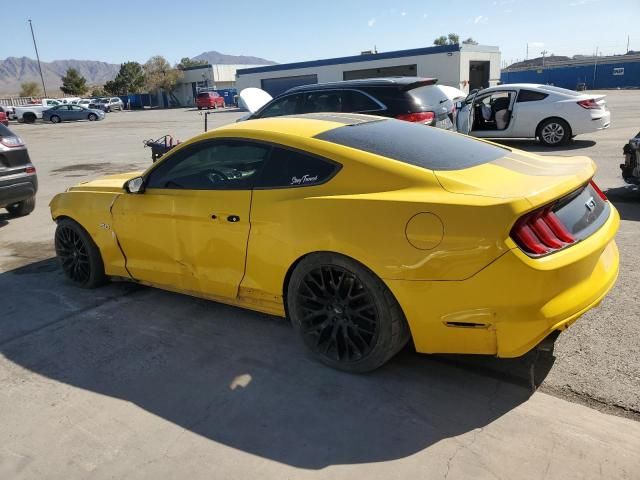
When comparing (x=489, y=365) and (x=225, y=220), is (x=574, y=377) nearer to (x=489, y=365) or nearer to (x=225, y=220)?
(x=489, y=365)

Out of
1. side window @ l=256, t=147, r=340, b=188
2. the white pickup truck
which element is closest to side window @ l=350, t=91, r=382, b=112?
side window @ l=256, t=147, r=340, b=188

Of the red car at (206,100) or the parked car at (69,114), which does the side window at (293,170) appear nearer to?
the parked car at (69,114)

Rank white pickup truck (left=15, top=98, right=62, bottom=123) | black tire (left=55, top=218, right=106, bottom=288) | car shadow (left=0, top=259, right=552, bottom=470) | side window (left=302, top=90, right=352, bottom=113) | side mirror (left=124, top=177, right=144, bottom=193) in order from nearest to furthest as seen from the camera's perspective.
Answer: car shadow (left=0, top=259, right=552, bottom=470) → side mirror (left=124, top=177, right=144, bottom=193) → black tire (left=55, top=218, right=106, bottom=288) → side window (left=302, top=90, right=352, bottom=113) → white pickup truck (left=15, top=98, right=62, bottom=123)

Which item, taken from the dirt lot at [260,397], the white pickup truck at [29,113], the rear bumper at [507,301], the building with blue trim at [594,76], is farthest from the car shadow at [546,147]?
the building with blue trim at [594,76]

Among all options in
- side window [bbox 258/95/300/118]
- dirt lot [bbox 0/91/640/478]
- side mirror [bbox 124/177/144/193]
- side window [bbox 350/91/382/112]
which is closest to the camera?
dirt lot [bbox 0/91/640/478]

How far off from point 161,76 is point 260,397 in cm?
7585

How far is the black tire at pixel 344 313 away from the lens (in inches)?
121

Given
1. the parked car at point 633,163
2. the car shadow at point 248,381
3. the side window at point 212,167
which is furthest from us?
the parked car at point 633,163

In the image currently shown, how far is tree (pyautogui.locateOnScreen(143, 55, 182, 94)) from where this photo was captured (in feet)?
237

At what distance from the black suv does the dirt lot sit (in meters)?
5.12

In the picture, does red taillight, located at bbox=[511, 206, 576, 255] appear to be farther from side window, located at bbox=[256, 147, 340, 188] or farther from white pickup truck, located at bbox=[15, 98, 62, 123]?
white pickup truck, located at bbox=[15, 98, 62, 123]

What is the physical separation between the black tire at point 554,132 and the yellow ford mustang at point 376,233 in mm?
9702

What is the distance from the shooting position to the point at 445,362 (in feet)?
11.3

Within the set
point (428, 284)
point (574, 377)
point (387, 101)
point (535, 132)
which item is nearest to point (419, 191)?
point (428, 284)
